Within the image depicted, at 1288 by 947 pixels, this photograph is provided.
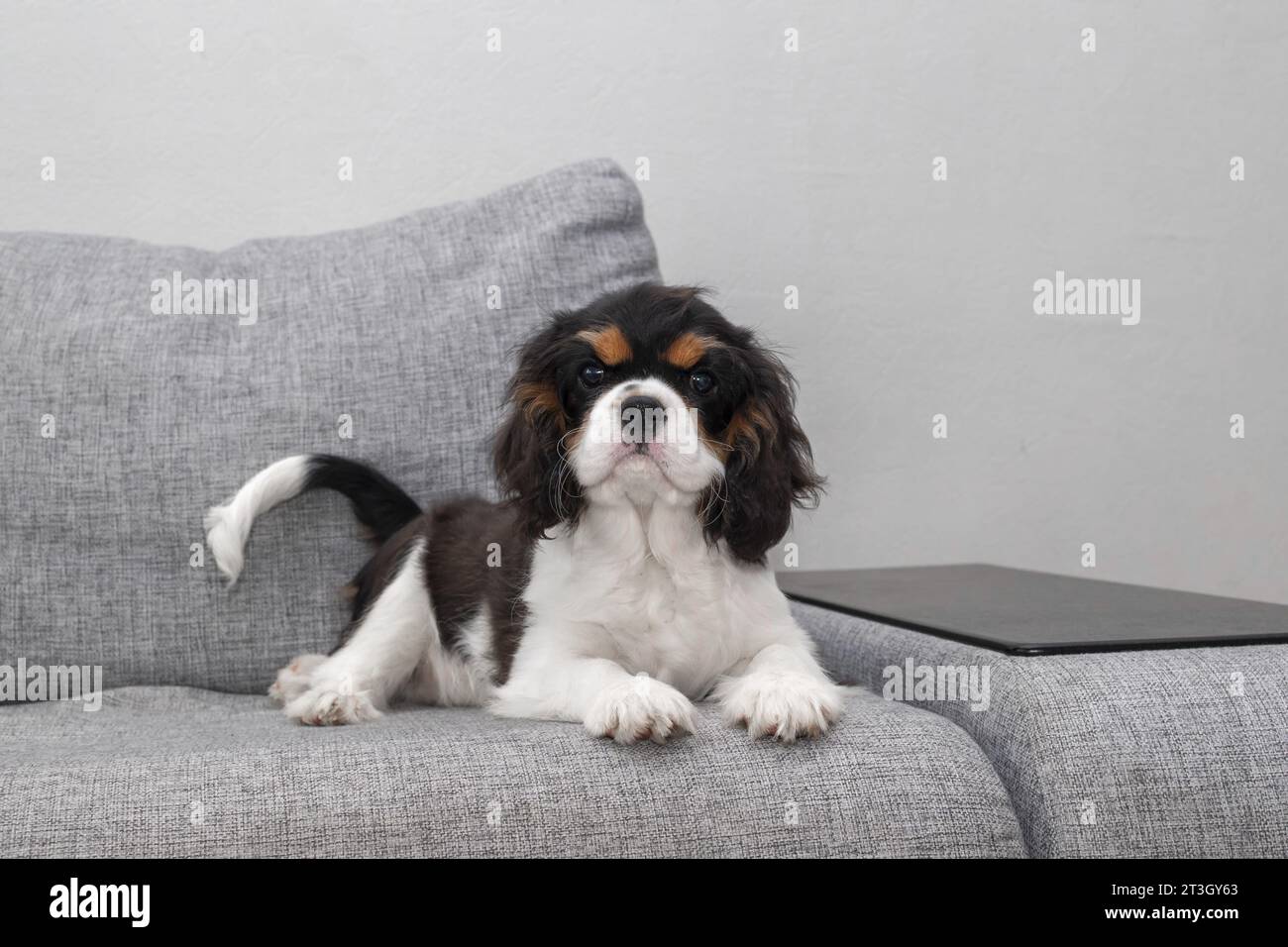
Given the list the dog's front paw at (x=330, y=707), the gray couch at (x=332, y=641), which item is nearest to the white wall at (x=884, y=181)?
the gray couch at (x=332, y=641)

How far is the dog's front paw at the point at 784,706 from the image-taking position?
171cm

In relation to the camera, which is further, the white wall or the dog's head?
the white wall

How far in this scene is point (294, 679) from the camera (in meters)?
2.32

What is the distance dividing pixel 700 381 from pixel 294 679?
96 centimetres

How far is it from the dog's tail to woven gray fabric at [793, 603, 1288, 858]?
126 centimetres

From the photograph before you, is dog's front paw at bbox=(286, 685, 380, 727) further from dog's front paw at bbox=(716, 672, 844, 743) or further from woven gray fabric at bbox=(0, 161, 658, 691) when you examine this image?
dog's front paw at bbox=(716, 672, 844, 743)

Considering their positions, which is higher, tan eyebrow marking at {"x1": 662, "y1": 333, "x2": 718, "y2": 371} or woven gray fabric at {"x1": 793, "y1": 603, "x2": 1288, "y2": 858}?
tan eyebrow marking at {"x1": 662, "y1": 333, "x2": 718, "y2": 371}

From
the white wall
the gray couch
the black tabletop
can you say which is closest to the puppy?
the gray couch

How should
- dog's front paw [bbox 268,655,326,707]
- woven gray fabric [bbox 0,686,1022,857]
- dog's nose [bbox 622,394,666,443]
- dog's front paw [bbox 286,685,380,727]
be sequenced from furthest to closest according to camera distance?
dog's front paw [bbox 268,655,326,707]
dog's front paw [bbox 286,685,380,727]
dog's nose [bbox 622,394,666,443]
woven gray fabric [bbox 0,686,1022,857]

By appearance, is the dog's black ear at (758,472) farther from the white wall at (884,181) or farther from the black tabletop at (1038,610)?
the white wall at (884,181)

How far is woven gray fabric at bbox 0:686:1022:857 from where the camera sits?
60.8 inches

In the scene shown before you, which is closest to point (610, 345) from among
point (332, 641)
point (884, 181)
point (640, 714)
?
point (640, 714)

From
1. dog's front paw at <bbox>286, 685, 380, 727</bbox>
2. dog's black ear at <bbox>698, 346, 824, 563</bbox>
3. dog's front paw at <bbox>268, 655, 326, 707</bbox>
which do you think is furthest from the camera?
dog's front paw at <bbox>268, 655, 326, 707</bbox>

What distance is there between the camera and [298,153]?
3283mm
